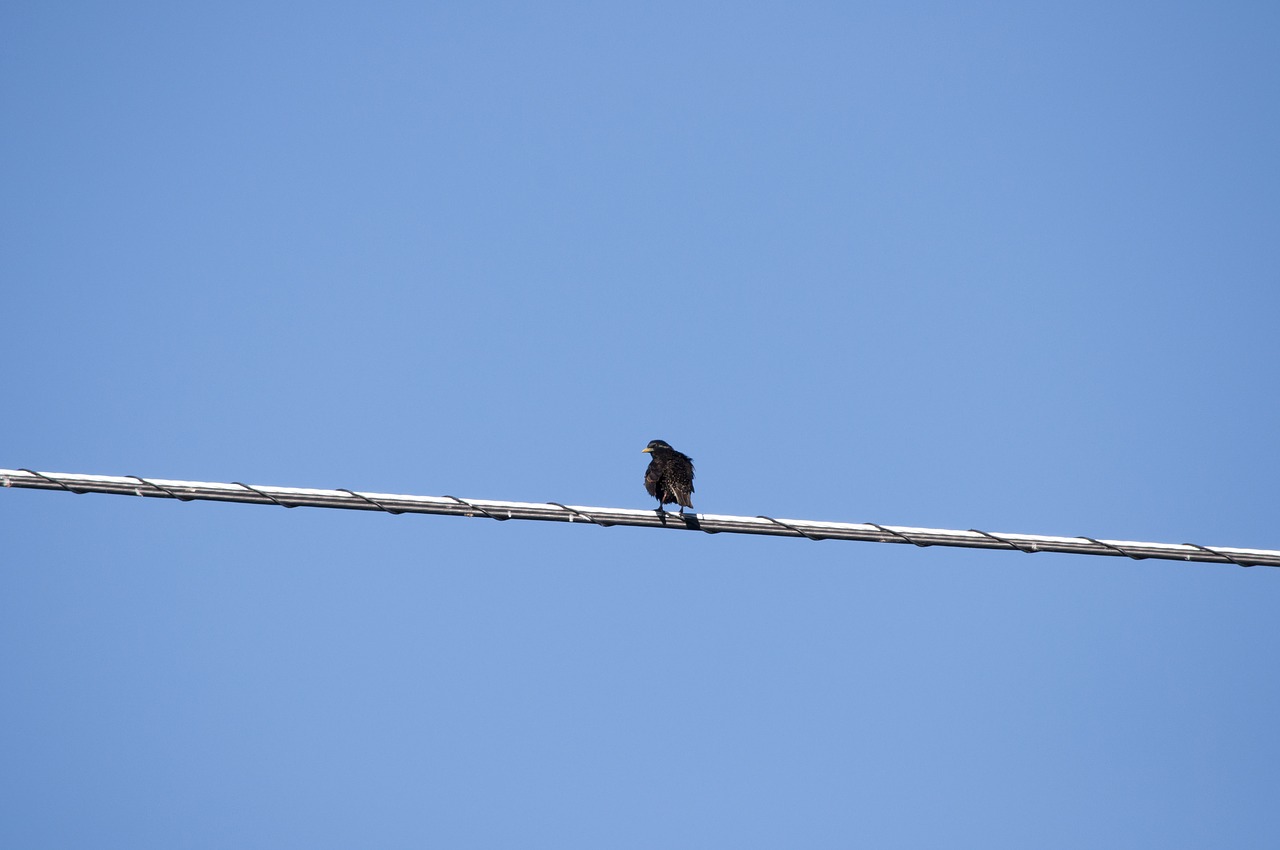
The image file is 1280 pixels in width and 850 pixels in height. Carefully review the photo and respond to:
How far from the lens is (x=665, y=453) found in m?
21.3

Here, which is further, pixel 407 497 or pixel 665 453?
pixel 665 453

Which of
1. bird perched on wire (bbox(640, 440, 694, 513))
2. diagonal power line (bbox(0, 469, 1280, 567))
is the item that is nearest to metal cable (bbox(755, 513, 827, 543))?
diagonal power line (bbox(0, 469, 1280, 567))

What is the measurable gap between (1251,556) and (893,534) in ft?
10.1

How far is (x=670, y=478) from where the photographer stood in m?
20.2

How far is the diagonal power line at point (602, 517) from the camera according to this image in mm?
13031

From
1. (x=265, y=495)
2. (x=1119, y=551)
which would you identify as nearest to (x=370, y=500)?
(x=265, y=495)

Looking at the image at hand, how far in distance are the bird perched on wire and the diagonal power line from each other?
6.11 m

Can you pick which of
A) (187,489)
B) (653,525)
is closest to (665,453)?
(653,525)

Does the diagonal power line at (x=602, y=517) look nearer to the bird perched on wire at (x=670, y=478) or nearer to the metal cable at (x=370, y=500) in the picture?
the metal cable at (x=370, y=500)

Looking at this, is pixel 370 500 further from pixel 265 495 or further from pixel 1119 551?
pixel 1119 551

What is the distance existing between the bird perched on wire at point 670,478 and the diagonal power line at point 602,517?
240 inches

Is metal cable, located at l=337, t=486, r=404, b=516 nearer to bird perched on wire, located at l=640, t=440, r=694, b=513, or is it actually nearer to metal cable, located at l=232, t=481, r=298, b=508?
metal cable, located at l=232, t=481, r=298, b=508

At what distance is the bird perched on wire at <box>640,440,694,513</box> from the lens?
20.0m

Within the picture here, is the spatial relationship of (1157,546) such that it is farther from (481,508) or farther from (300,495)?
(300,495)
